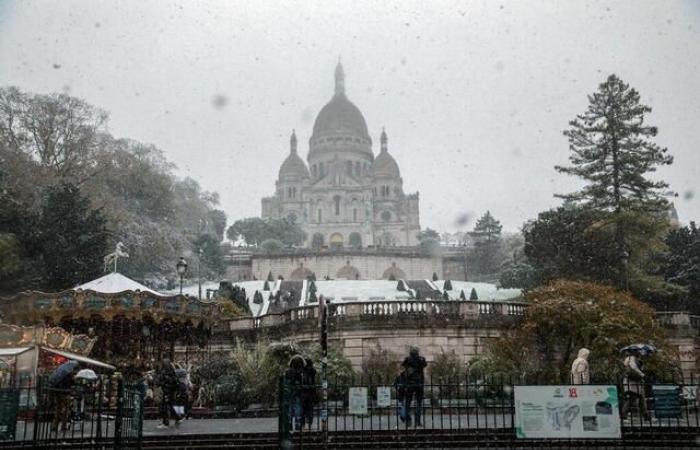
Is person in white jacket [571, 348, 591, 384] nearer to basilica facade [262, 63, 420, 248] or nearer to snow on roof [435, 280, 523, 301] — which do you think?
snow on roof [435, 280, 523, 301]

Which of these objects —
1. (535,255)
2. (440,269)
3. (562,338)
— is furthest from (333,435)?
(440,269)

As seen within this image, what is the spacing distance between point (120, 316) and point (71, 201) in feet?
68.6

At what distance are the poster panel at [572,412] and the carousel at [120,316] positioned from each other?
14108 mm

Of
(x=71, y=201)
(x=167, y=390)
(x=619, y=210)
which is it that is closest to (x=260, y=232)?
(x=71, y=201)

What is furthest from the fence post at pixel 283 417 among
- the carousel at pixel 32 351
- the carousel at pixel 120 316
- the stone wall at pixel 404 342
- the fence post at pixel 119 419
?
the stone wall at pixel 404 342

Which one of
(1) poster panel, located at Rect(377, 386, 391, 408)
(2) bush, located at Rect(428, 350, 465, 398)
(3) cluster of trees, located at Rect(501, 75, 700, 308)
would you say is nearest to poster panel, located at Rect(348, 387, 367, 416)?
(1) poster panel, located at Rect(377, 386, 391, 408)

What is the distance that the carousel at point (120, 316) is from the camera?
2227 centimetres

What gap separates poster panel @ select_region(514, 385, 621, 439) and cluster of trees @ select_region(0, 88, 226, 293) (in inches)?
1255

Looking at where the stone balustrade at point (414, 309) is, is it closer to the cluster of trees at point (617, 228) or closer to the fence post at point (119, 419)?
the cluster of trees at point (617, 228)

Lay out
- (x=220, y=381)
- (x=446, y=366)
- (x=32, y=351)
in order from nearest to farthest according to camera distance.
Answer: (x=32, y=351) < (x=220, y=381) < (x=446, y=366)

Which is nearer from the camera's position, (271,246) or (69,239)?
(69,239)

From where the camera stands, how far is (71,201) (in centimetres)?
4169

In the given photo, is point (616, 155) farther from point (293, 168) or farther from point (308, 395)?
point (293, 168)

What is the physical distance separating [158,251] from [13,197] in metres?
11.3
